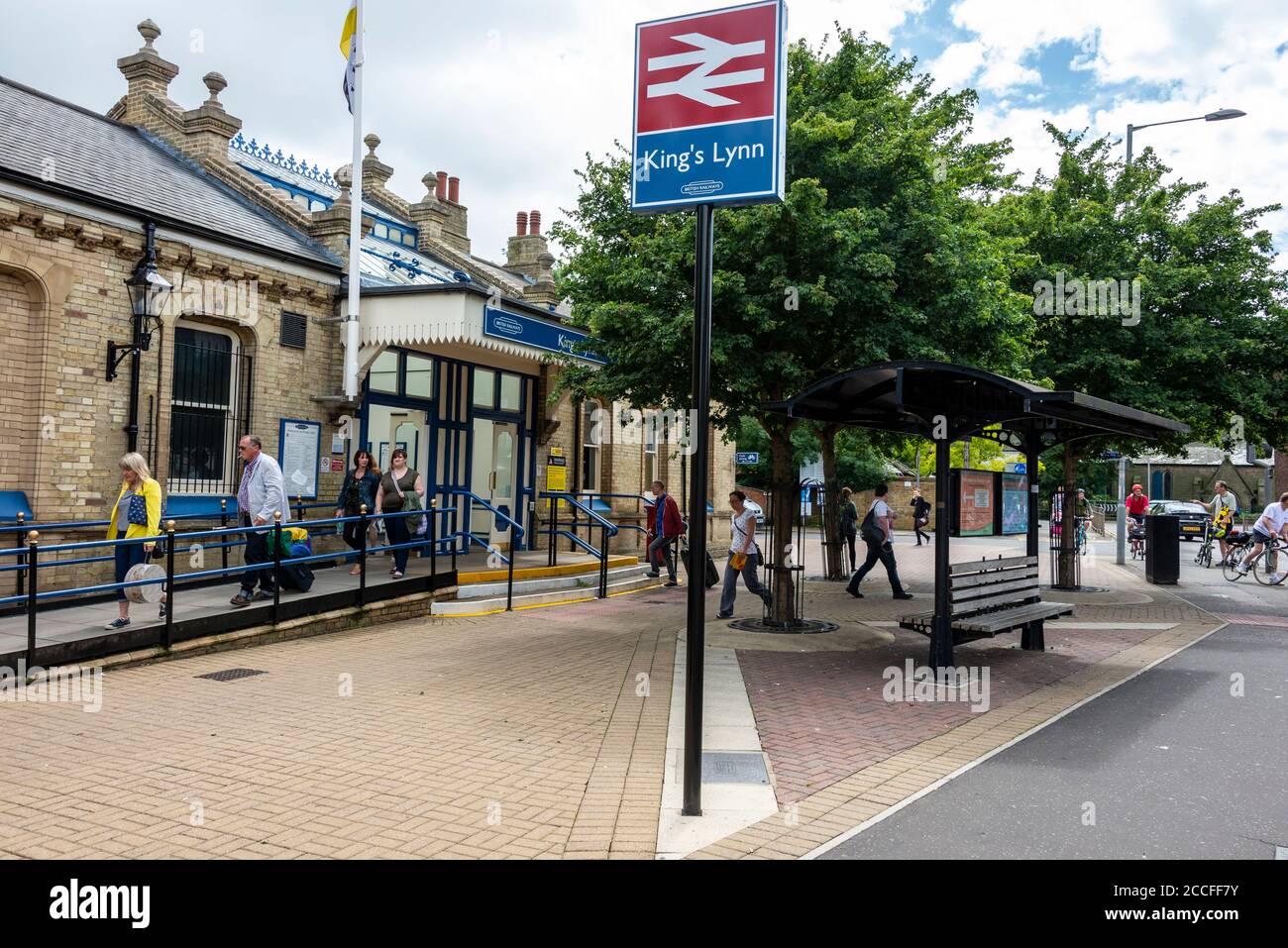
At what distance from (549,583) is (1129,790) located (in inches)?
378

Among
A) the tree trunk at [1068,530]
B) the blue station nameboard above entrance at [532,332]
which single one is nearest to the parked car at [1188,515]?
the tree trunk at [1068,530]

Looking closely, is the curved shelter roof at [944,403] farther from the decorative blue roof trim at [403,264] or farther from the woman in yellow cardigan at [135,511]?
the decorative blue roof trim at [403,264]

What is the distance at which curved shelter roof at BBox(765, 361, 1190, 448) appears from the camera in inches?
324

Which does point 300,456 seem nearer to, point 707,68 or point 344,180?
point 344,180

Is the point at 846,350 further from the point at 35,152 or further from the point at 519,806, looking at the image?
the point at 35,152

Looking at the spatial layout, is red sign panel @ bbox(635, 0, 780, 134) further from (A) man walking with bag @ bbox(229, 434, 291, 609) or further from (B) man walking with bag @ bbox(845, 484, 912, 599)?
(B) man walking with bag @ bbox(845, 484, 912, 599)

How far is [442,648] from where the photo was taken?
9828 millimetres

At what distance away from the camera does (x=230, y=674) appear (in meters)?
8.27

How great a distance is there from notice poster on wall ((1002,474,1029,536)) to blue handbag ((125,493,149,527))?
1167 centimetres

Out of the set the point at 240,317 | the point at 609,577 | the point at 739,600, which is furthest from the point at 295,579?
the point at 739,600

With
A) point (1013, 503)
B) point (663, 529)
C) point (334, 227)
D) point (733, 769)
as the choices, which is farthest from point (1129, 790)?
point (334, 227)

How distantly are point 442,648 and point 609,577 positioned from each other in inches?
240

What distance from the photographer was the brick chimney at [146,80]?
16.1 metres

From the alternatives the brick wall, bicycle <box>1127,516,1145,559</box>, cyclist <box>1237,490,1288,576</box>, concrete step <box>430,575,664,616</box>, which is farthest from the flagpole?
bicycle <box>1127,516,1145,559</box>
